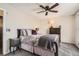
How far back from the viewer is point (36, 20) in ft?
5.26

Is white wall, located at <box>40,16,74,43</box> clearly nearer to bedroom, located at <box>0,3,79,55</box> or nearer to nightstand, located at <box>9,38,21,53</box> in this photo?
bedroom, located at <box>0,3,79,55</box>

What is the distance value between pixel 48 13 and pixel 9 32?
778 mm

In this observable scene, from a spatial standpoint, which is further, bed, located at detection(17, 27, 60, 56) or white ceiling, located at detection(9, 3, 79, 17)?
bed, located at detection(17, 27, 60, 56)

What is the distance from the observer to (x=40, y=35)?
159cm

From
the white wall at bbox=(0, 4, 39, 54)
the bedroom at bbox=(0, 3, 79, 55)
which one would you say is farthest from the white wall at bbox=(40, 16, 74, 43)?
the white wall at bbox=(0, 4, 39, 54)

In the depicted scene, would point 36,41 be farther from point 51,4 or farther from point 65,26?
point 51,4

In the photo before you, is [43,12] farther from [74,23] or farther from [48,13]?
[74,23]

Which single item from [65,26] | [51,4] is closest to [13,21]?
[51,4]

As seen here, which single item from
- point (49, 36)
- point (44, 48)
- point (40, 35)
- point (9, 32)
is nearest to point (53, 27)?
point (49, 36)

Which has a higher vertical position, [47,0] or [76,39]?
[47,0]

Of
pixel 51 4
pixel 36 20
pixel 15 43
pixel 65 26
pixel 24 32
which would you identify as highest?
pixel 51 4

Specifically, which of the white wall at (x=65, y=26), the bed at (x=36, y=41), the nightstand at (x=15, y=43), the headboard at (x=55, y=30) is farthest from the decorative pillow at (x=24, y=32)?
the headboard at (x=55, y=30)

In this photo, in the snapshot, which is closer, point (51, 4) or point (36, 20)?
point (51, 4)

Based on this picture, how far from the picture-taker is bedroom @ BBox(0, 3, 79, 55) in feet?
4.87
